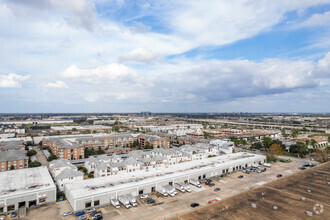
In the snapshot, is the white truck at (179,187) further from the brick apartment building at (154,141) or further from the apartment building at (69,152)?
the brick apartment building at (154,141)

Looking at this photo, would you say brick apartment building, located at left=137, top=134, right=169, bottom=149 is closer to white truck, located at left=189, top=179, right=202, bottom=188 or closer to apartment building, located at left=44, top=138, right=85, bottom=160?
apartment building, located at left=44, top=138, right=85, bottom=160

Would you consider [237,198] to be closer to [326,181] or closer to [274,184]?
[274,184]

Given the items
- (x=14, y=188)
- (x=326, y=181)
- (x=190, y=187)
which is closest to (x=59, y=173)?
(x=14, y=188)

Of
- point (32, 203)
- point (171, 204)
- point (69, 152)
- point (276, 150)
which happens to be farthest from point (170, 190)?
point (276, 150)

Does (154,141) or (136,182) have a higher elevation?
(154,141)

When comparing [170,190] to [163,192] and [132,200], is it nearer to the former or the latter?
[163,192]

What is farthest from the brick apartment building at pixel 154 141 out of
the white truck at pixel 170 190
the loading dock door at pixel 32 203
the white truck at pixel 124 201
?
the loading dock door at pixel 32 203

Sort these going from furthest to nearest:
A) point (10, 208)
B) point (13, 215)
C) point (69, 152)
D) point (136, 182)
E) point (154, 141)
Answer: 1. point (154, 141)
2. point (69, 152)
3. point (136, 182)
4. point (10, 208)
5. point (13, 215)
